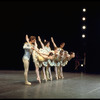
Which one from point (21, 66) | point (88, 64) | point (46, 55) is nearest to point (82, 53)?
point (88, 64)

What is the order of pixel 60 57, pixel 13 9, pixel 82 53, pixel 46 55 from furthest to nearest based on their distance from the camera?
pixel 82 53, pixel 13 9, pixel 60 57, pixel 46 55

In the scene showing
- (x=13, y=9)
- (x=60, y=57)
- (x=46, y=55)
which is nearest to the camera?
(x=46, y=55)

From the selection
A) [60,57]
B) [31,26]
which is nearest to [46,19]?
[31,26]

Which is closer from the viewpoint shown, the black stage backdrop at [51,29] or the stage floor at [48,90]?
the stage floor at [48,90]

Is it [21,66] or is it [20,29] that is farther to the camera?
[21,66]

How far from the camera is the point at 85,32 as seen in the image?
1430cm

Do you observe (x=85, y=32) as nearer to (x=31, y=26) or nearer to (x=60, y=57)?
(x=31, y=26)

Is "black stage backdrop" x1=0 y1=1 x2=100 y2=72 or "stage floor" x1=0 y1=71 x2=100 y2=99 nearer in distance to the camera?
"stage floor" x1=0 y1=71 x2=100 y2=99

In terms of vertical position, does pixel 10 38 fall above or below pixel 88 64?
above

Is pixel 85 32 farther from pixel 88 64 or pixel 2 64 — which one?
pixel 2 64

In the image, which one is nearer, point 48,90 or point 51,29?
point 48,90

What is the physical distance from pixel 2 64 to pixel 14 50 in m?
1.50

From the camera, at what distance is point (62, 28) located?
14.3 meters

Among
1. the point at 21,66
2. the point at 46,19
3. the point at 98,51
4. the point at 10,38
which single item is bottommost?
the point at 21,66
